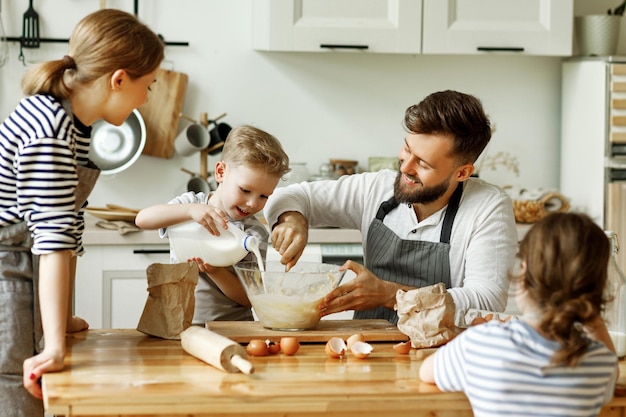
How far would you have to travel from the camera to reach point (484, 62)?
4.28 m

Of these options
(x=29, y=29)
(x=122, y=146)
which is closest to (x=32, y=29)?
(x=29, y=29)

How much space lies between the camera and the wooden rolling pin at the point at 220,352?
1.60 metres

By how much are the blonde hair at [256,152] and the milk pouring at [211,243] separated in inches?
7.2

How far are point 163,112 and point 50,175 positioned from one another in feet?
7.88

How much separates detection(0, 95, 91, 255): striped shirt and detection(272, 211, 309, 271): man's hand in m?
0.61

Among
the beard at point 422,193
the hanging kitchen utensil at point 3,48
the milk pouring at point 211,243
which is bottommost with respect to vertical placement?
the milk pouring at point 211,243

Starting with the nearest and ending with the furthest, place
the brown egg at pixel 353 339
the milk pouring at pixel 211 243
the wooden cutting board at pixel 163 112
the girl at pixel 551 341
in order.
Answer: the girl at pixel 551 341 → the brown egg at pixel 353 339 → the milk pouring at pixel 211 243 → the wooden cutting board at pixel 163 112

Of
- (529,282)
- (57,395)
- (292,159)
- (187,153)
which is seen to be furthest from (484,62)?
(57,395)

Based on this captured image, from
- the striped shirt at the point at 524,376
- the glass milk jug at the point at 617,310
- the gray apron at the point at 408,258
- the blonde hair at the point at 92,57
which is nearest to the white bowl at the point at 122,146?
the gray apron at the point at 408,258

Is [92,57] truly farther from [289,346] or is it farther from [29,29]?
[29,29]

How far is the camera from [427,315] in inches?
72.2

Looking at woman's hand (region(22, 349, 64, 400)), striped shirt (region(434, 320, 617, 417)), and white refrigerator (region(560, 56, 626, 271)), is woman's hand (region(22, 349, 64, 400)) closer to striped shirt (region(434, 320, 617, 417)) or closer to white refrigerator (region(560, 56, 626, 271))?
striped shirt (region(434, 320, 617, 417))

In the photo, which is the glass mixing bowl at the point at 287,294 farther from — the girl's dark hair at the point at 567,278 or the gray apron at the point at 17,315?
the girl's dark hair at the point at 567,278

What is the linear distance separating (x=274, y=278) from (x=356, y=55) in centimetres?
242
